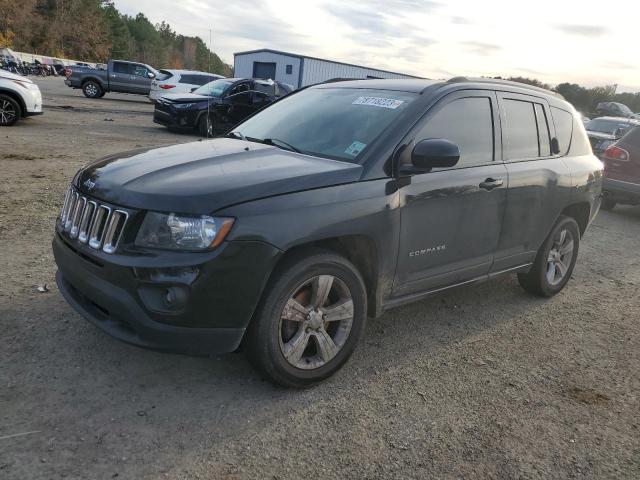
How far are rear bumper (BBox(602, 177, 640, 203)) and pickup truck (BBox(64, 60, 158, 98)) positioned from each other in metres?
22.0

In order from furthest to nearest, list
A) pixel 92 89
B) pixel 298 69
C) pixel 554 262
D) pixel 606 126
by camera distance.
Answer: pixel 298 69 → pixel 92 89 → pixel 606 126 → pixel 554 262

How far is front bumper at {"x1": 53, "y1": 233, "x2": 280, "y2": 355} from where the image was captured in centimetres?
264

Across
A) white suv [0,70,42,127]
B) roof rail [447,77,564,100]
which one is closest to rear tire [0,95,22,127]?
white suv [0,70,42,127]

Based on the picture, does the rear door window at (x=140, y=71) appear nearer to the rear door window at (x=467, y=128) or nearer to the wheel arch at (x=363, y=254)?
the rear door window at (x=467, y=128)

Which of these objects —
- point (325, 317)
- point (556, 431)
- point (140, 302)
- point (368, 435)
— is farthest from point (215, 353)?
point (556, 431)

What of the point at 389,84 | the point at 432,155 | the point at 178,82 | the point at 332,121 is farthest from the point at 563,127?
the point at 178,82

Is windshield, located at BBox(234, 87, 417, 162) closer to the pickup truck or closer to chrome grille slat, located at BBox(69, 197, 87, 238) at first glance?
chrome grille slat, located at BBox(69, 197, 87, 238)

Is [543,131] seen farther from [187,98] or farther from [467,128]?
[187,98]

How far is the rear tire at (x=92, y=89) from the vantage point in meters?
25.1

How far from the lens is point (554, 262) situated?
498 centimetres

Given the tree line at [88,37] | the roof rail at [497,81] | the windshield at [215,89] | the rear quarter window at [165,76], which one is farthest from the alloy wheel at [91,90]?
the tree line at [88,37]

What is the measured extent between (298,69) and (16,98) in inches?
1181

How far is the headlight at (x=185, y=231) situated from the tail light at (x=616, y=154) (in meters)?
8.92

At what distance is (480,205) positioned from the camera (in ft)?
12.6
